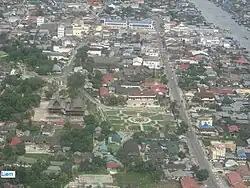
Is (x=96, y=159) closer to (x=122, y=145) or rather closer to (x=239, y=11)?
(x=122, y=145)

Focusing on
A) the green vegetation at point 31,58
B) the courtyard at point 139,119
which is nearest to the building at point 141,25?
the green vegetation at point 31,58

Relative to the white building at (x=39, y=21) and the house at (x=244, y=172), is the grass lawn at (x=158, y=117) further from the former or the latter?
the white building at (x=39, y=21)

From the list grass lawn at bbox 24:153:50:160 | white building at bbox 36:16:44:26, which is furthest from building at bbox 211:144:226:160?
white building at bbox 36:16:44:26

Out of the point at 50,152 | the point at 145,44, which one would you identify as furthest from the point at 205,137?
the point at 145,44

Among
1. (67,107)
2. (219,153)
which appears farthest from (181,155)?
(67,107)

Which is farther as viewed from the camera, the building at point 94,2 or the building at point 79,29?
the building at point 94,2

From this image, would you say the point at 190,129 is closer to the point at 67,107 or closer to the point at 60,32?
the point at 67,107
